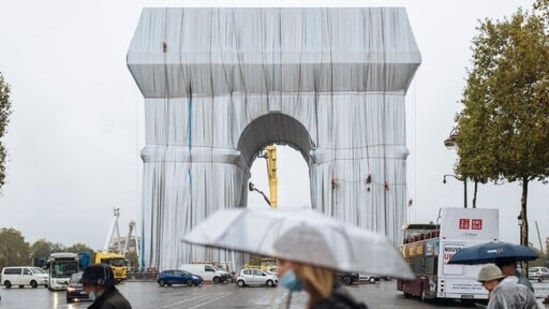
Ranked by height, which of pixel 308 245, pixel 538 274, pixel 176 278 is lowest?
pixel 538 274

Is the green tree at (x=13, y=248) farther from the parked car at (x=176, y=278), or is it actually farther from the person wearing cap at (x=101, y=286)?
the person wearing cap at (x=101, y=286)

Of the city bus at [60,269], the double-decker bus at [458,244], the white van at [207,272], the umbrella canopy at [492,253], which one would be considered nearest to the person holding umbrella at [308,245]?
the umbrella canopy at [492,253]

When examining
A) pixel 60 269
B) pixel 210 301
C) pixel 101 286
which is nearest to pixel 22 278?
pixel 60 269

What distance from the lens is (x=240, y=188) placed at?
66.4 metres

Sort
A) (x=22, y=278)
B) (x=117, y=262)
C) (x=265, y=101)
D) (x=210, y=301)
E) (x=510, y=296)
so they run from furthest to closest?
(x=265, y=101), (x=117, y=262), (x=22, y=278), (x=210, y=301), (x=510, y=296)

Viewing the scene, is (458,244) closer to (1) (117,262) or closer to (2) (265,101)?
(2) (265,101)

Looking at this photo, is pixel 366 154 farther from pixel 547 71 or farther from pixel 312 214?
pixel 312 214

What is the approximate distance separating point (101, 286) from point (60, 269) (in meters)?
44.1

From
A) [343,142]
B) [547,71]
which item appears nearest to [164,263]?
[343,142]

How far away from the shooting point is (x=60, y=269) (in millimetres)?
48125

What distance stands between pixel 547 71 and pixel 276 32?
116 ft

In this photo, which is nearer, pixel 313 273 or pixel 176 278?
pixel 313 273

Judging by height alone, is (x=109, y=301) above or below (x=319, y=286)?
below

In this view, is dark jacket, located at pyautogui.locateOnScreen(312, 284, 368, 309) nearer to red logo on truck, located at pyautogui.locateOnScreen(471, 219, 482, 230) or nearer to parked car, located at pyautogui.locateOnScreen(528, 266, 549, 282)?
red logo on truck, located at pyautogui.locateOnScreen(471, 219, 482, 230)
